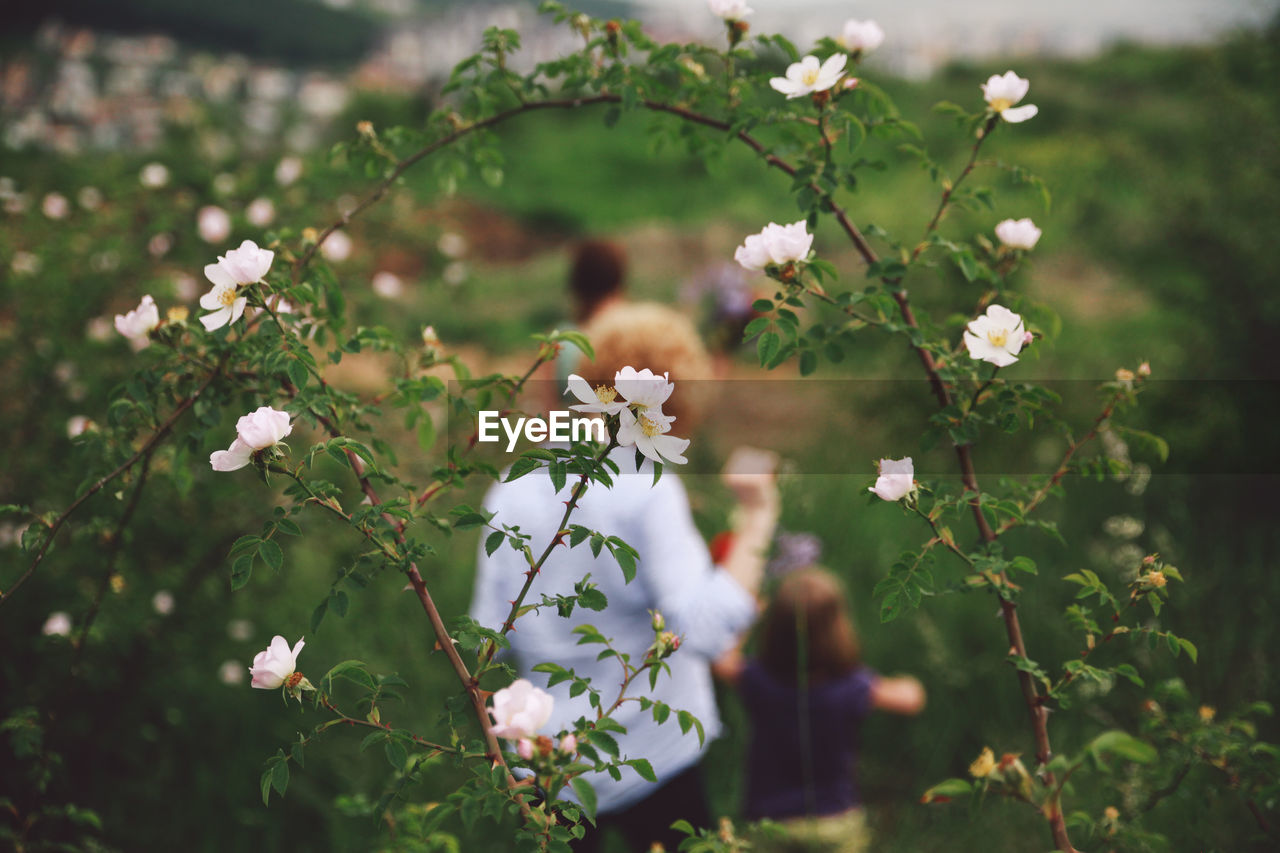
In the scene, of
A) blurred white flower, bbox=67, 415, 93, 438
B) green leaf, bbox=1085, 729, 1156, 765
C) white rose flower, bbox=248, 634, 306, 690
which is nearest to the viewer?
green leaf, bbox=1085, 729, 1156, 765

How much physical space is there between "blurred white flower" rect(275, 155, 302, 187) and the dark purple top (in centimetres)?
178

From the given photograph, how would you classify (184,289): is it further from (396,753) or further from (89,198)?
(396,753)

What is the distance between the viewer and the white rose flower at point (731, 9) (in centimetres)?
99

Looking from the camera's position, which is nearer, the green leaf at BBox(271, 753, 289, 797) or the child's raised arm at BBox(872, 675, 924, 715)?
the green leaf at BBox(271, 753, 289, 797)

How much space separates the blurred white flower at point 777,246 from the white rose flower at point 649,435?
225 millimetres

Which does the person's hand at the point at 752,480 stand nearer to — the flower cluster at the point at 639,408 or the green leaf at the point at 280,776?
the flower cluster at the point at 639,408

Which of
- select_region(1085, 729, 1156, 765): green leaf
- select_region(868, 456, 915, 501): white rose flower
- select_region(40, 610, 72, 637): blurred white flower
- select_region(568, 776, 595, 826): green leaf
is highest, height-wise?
select_region(868, 456, 915, 501): white rose flower

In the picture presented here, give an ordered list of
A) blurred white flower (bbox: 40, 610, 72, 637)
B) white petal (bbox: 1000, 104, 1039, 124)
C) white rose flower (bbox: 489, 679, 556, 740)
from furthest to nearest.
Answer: blurred white flower (bbox: 40, 610, 72, 637), white petal (bbox: 1000, 104, 1039, 124), white rose flower (bbox: 489, 679, 556, 740)

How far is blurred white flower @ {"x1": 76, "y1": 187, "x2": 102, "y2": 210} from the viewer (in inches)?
94.3

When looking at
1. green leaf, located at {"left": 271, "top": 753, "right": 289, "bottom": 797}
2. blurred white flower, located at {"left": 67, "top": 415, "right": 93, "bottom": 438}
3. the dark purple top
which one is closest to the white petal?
green leaf, located at {"left": 271, "top": 753, "right": 289, "bottom": 797}

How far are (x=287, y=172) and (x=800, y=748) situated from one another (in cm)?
196

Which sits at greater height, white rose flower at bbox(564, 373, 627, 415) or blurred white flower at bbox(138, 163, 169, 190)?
blurred white flower at bbox(138, 163, 169, 190)

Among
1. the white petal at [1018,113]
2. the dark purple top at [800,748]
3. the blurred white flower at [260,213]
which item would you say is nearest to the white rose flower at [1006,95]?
the white petal at [1018,113]

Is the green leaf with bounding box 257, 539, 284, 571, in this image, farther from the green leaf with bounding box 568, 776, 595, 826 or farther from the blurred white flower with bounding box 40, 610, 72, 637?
the blurred white flower with bounding box 40, 610, 72, 637
